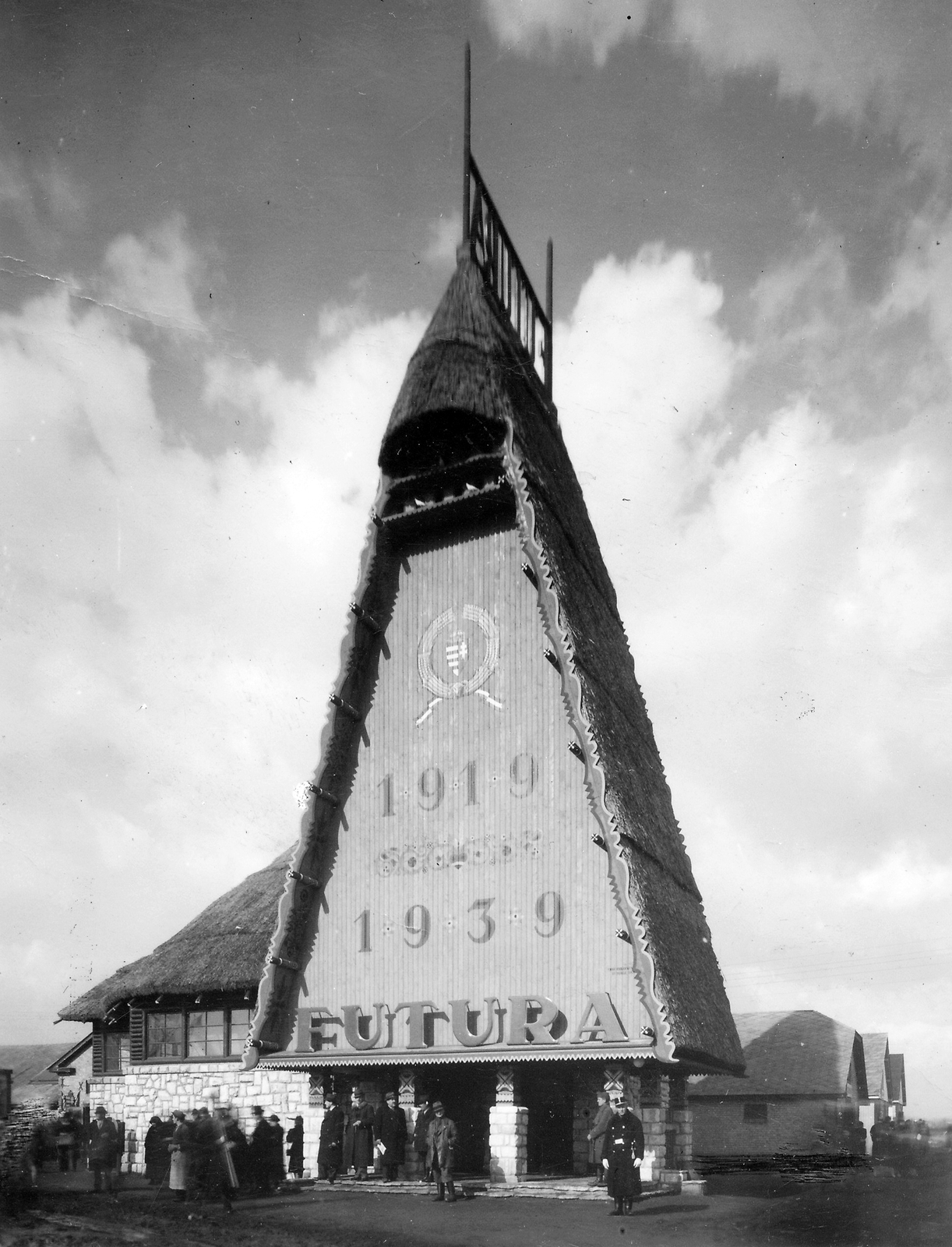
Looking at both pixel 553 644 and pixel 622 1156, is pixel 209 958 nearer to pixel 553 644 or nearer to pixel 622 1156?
pixel 553 644

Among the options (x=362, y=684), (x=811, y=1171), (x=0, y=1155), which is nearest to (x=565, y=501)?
(x=362, y=684)

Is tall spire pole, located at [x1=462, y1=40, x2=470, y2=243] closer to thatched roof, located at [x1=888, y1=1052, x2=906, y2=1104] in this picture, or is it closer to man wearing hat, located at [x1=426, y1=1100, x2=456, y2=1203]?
man wearing hat, located at [x1=426, y1=1100, x2=456, y2=1203]

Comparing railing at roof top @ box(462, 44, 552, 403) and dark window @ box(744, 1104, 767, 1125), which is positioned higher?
railing at roof top @ box(462, 44, 552, 403)

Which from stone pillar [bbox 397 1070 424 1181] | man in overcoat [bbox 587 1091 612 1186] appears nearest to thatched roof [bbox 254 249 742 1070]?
man in overcoat [bbox 587 1091 612 1186]

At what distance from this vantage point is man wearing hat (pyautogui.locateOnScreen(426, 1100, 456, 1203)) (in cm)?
2103

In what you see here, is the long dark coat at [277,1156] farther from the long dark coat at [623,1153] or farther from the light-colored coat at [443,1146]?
the long dark coat at [623,1153]

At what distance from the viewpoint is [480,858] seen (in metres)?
25.3

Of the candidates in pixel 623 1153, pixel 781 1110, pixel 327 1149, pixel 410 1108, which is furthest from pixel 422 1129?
pixel 781 1110

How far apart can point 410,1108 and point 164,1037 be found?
31.9 ft

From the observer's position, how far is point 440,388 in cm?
2817

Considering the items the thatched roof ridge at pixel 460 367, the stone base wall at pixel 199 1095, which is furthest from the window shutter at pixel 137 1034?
the thatched roof ridge at pixel 460 367

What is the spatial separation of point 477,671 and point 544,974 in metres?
6.80

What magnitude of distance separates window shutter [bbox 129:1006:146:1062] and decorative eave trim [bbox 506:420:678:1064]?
15.3 metres

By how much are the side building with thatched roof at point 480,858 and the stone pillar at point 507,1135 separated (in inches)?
1.6
